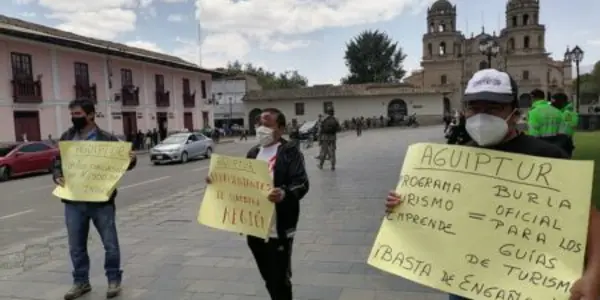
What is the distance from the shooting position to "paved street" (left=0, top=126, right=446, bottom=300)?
4.66m

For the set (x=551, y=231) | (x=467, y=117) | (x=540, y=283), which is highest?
(x=467, y=117)

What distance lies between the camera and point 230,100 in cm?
6094

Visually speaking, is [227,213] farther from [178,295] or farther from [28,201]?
[28,201]

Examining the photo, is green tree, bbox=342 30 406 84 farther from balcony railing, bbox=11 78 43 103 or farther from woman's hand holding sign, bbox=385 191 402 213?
woman's hand holding sign, bbox=385 191 402 213

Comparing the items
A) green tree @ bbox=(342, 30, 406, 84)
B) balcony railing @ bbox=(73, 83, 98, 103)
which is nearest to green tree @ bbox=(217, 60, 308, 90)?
green tree @ bbox=(342, 30, 406, 84)

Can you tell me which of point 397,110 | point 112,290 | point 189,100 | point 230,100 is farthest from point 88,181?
point 230,100

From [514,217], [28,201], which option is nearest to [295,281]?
[514,217]

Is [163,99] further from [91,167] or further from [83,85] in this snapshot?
[91,167]

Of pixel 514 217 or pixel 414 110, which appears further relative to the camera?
pixel 414 110

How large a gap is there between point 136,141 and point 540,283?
106 ft

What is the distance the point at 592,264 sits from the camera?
1.96 meters

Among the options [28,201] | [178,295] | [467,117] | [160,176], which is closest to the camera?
[467,117]

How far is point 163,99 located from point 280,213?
35.8 meters

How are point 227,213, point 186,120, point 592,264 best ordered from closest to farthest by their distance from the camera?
point 592,264
point 227,213
point 186,120
